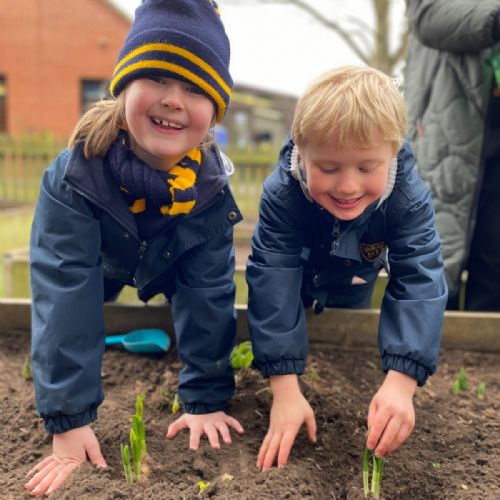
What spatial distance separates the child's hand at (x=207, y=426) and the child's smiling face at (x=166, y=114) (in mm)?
862

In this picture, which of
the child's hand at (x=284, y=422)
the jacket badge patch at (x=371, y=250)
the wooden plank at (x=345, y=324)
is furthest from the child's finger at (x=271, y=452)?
the wooden plank at (x=345, y=324)

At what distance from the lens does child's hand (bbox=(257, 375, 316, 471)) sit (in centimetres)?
197

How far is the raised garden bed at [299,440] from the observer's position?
186cm

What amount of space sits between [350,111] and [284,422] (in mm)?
908

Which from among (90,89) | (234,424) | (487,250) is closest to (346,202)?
(234,424)

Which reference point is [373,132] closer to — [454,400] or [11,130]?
[454,400]

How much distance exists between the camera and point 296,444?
2125 mm

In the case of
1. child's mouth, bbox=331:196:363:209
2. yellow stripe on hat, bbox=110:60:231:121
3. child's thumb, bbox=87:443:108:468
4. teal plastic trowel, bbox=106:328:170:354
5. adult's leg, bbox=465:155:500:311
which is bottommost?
child's thumb, bbox=87:443:108:468

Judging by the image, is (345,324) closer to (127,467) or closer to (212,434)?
(212,434)

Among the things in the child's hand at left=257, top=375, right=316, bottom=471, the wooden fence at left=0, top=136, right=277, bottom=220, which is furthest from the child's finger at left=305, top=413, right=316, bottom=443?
the wooden fence at left=0, top=136, right=277, bottom=220

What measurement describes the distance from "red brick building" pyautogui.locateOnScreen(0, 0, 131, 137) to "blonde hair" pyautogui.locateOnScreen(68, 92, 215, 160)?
1656 cm

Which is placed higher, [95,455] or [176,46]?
[176,46]

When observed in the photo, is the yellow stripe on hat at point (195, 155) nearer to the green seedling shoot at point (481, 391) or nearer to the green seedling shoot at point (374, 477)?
the green seedling shoot at point (374, 477)

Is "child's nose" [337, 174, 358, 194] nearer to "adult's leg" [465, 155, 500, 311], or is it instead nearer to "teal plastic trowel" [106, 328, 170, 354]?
"teal plastic trowel" [106, 328, 170, 354]
